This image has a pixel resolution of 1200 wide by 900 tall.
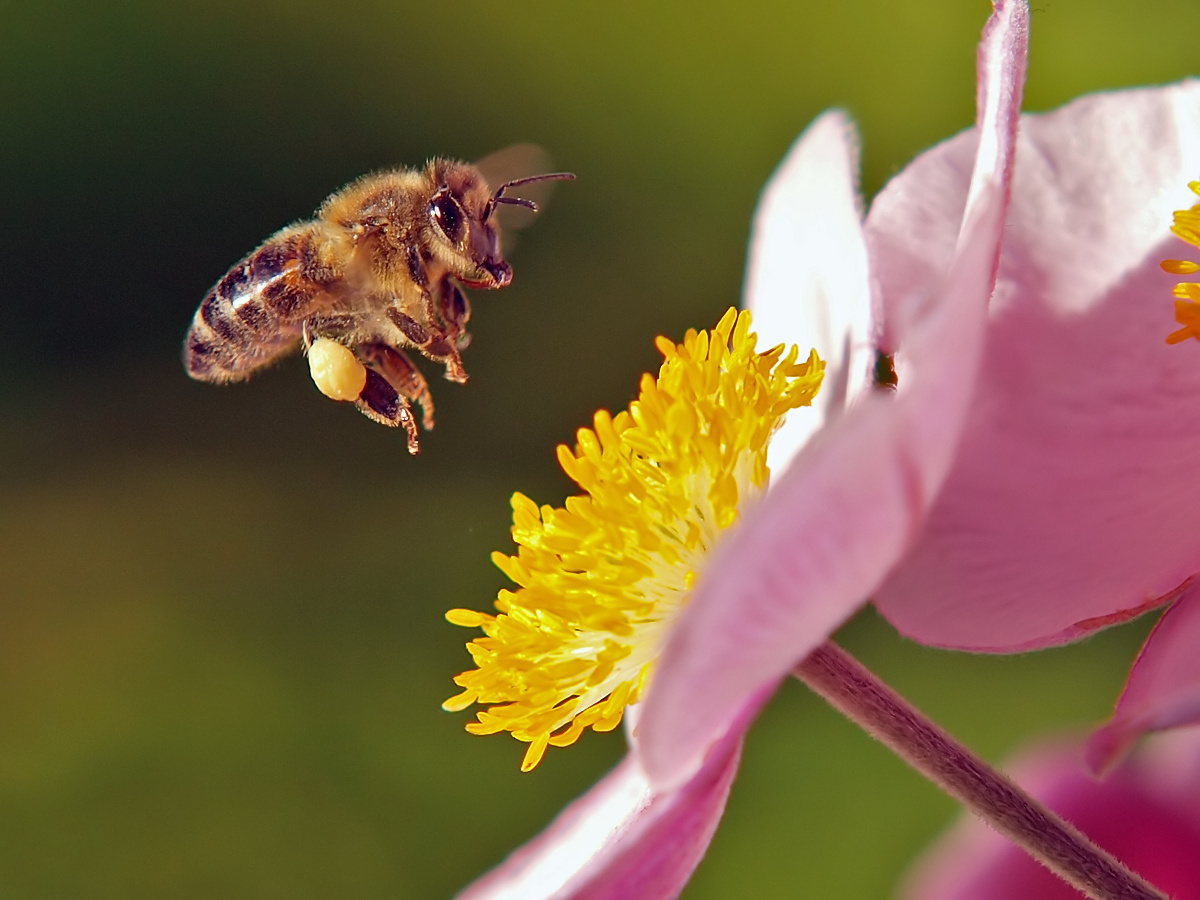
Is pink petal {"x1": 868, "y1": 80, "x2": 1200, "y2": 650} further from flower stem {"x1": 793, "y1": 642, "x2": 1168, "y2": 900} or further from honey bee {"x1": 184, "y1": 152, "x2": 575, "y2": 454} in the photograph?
honey bee {"x1": 184, "y1": 152, "x2": 575, "y2": 454}

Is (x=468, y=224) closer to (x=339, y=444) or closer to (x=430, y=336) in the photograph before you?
(x=430, y=336)

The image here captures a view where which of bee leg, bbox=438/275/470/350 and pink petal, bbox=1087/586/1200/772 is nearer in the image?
pink petal, bbox=1087/586/1200/772

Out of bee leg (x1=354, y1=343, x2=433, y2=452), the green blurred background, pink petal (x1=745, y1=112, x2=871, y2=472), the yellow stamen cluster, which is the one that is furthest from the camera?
the green blurred background

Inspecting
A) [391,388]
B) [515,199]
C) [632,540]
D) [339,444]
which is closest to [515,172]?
[515,199]

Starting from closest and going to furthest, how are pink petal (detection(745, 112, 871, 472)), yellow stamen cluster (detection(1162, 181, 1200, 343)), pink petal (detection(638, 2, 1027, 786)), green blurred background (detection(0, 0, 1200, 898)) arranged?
pink petal (detection(638, 2, 1027, 786)), yellow stamen cluster (detection(1162, 181, 1200, 343)), pink petal (detection(745, 112, 871, 472)), green blurred background (detection(0, 0, 1200, 898))

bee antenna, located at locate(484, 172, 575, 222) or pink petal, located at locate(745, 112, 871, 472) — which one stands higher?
bee antenna, located at locate(484, 172, 575, 222)

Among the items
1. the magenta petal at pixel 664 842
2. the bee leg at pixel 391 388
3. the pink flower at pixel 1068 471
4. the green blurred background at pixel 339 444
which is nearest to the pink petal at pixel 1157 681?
the pink flower at pixel 1068 471

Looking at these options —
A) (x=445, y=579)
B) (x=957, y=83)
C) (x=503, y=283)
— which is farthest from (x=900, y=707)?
(x=445, y=579)

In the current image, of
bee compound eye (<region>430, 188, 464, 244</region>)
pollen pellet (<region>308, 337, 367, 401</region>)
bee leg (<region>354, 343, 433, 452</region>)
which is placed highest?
bee compound eye (<region>430, 188, 464, 244</region>)

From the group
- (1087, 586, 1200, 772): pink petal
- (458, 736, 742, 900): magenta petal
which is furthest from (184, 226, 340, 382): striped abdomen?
(1087, 586, 1200, 772): pink petal
